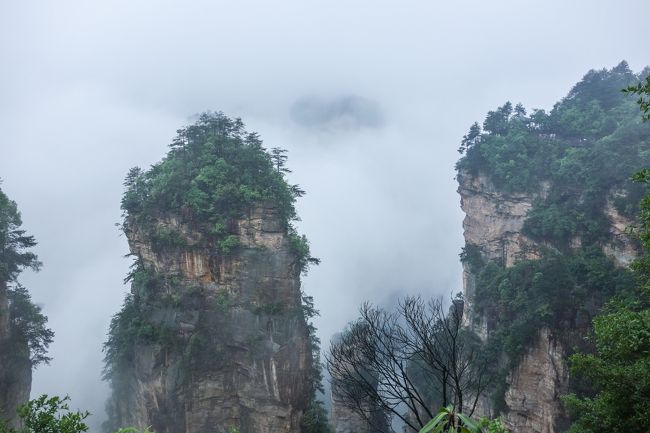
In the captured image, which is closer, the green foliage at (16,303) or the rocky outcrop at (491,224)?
the green foliage at (16,303)

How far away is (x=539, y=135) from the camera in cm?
3738

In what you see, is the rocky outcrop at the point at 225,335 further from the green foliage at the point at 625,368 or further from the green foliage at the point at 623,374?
the green foliage at the point at 623,374

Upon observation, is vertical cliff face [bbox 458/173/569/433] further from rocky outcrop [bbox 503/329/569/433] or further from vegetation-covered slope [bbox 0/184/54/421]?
vegetation-covered slope [bbox 0/184/54/421]

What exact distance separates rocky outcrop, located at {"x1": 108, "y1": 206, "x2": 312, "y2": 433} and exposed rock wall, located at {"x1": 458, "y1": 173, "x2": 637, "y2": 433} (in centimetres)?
1267

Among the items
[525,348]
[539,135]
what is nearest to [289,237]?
[525,348]

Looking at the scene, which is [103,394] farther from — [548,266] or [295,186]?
[548,266]

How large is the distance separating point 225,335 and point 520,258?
21976mm

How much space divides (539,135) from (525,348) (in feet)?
63.6

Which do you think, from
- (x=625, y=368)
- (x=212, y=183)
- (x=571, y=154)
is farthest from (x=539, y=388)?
(x=212, y=183)

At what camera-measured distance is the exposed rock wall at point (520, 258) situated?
24.7m

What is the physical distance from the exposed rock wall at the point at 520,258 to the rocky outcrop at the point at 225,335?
1267 cm

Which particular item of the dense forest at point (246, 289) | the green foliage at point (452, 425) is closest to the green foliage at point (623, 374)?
the green foliage at point (452, 425)

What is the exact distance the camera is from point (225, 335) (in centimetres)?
2647

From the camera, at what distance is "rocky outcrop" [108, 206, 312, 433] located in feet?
84.5
